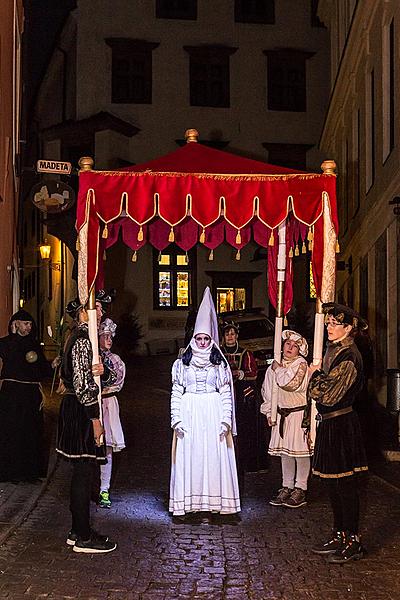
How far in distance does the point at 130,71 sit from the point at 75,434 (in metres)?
26.8

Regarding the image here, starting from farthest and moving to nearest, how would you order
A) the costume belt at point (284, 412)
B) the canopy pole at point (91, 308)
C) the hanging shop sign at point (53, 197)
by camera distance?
the hanging shop sign at point (53, 197)
the costume belt at point (284, 412)
the canopy pole at point (91, 308)

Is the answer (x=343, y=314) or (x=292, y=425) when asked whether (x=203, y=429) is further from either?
(x=343, y=314)

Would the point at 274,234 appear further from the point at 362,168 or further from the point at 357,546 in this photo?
the point at 362,168

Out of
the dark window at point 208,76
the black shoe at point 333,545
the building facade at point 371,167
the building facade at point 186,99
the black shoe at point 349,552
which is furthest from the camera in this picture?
the dark window at point 208,76

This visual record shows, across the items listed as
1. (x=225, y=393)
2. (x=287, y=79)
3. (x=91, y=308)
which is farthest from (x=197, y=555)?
(x=287, y=79)

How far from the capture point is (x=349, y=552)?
702 cm

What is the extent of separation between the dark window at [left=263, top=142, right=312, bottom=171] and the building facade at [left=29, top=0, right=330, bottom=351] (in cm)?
4

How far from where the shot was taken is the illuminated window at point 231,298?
3306 centimetres

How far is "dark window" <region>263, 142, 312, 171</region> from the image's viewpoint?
33094 mm

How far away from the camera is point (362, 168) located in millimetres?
21219

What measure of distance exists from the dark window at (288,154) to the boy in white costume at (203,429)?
25.2 meters

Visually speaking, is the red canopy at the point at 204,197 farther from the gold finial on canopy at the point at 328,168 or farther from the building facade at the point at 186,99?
the building facade at the point at 186,99

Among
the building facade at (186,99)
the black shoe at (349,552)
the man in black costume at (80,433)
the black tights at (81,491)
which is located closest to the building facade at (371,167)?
the building facade at (186,99)

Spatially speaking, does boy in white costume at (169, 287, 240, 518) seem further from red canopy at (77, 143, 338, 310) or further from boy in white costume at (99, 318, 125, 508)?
red canopy at (77, 143, 338, 310)
